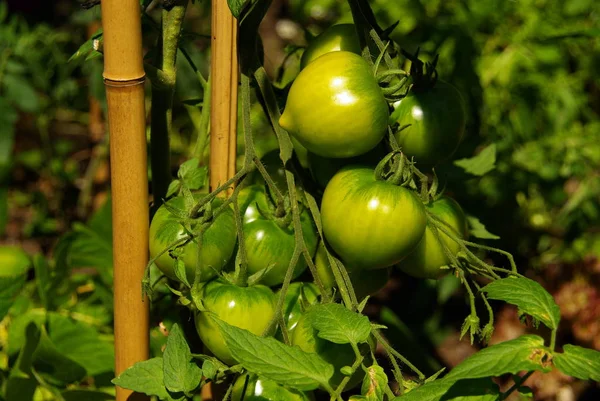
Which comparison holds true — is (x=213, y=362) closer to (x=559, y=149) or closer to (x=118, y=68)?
(x=118, y=68)

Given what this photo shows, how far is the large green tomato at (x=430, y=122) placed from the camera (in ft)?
2.47

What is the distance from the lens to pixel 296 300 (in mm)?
749

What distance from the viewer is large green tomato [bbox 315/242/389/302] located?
0.77m

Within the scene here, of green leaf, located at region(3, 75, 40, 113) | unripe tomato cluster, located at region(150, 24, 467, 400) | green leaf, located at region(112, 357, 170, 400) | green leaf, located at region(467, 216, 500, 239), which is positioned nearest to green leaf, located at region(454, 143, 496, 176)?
green leaf, located at region(467, 216, 500, 239)

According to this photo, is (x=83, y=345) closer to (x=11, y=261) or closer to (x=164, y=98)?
(x=11, y=261)

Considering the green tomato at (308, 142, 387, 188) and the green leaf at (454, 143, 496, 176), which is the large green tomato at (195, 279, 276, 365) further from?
the green leaf at (454, 143, 496, 176)

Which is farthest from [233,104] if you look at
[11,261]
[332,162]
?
[11,261]

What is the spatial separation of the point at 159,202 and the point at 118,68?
0.20 metres

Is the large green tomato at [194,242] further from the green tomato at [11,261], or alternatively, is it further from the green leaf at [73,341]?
the green tomato at [11,261]

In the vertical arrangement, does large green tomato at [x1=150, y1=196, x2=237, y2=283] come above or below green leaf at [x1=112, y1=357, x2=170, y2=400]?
above

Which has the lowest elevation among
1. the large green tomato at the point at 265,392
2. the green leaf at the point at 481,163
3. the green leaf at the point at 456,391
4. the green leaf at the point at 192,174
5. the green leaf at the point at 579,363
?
the green leaf at the point at 481,163

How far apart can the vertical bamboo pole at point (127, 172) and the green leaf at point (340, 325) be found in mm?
230

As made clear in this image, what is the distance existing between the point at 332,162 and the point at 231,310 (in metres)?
0.21

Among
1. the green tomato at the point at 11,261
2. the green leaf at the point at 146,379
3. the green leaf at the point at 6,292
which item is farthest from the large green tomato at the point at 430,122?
the green tomato at the point at 11,261
